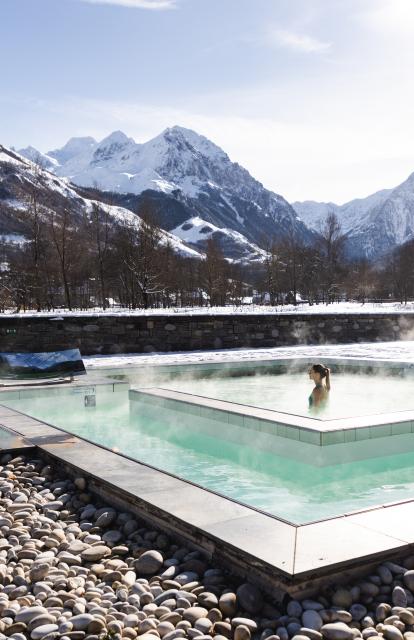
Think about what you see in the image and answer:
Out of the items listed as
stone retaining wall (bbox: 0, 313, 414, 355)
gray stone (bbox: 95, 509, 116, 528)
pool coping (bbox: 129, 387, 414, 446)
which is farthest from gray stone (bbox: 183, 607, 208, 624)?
stone retaining wall (bbox: 0, 313, 414, 355)

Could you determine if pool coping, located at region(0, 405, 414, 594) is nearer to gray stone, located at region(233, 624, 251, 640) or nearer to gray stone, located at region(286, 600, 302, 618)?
gray stone, located at region(286, 600, 302, 618)

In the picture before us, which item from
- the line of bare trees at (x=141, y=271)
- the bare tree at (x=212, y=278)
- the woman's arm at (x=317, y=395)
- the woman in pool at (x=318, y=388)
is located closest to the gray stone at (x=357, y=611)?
the woman in pool at (x=318, y=388)

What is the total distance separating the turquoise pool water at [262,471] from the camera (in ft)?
14.0

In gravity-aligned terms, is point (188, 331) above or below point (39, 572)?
above

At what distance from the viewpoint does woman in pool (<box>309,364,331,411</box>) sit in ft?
23.7

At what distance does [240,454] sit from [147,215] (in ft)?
95.7

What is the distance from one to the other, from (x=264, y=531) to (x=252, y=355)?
9.89 metres

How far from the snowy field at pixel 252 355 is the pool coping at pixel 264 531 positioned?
734cm

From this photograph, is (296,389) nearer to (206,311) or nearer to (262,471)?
(262,471)

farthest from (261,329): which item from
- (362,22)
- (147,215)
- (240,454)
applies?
(147,215)

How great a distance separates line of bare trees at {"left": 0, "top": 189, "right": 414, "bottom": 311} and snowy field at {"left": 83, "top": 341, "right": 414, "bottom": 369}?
12473mm

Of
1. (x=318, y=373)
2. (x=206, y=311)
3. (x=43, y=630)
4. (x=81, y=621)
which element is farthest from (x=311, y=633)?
(x=206, y=311)

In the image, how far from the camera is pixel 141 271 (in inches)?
1273

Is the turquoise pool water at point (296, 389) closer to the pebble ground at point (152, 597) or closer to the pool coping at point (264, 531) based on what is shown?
the pool coping at point (264, 531)
